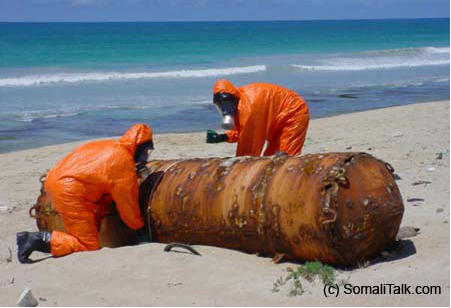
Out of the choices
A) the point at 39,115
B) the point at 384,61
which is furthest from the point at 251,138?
the point at 384,61

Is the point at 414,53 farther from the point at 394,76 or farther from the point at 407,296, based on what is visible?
the point at 407,296

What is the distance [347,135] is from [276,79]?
16.5m

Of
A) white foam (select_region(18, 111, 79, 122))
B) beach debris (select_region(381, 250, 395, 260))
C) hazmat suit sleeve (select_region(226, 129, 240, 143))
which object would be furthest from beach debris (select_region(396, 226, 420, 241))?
white foam (select_region(18, 111, 79, 122))

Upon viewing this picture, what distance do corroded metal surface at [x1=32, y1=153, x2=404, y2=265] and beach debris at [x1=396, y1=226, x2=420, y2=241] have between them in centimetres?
47

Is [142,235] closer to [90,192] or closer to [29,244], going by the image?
[90,192]

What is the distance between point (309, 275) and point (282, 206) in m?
0.61

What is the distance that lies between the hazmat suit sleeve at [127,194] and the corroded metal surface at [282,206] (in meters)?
0.19

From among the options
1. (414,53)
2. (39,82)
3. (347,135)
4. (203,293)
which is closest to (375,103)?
(347,135)

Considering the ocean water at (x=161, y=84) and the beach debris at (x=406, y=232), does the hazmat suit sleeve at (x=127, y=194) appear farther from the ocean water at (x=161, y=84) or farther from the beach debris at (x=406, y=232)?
the ocean water at (x=161, y=84)

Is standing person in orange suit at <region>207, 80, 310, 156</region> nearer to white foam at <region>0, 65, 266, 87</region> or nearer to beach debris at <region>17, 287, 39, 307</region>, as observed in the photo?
beach debris at <region>17, 287, 39, 307</region>

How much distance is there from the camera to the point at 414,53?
4781 centimetres

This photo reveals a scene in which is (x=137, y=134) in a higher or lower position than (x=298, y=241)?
higher

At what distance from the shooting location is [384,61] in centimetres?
4169

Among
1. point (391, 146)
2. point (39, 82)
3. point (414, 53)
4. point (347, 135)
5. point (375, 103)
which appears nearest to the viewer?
point (391, 146)
